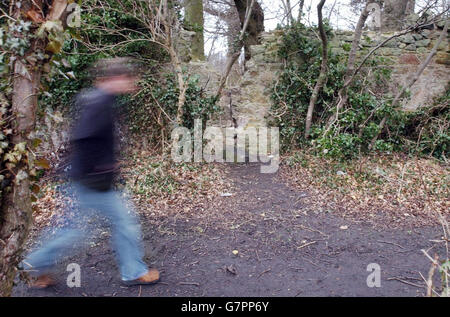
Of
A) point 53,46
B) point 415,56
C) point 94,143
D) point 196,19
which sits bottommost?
point 94,143

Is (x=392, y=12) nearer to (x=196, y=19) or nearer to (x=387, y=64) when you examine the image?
(x=387, y=64)

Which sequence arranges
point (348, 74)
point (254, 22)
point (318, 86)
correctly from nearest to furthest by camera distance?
point (348, 74) → point (318, 86) → point (254, 22)

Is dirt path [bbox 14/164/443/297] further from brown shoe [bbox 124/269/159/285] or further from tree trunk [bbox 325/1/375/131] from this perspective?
tree trunk [bbox 325/1/375/131]

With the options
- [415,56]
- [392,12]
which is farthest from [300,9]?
[392,12]

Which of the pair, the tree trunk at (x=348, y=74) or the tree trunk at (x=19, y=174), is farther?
the tree trunk at (x=348, y=74)

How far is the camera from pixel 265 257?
3205mm

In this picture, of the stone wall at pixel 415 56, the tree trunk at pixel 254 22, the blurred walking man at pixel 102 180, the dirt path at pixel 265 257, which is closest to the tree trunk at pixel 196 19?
the tree trunk at pixel 254 22

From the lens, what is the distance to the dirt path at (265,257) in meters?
2.66

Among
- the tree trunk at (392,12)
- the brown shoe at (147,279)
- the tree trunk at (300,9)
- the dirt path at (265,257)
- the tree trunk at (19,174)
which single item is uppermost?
the tree trunk at (392,12)

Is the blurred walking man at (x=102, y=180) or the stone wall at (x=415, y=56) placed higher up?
the stone wall at (x=415, y=56)

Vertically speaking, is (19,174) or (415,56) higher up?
(415,56)

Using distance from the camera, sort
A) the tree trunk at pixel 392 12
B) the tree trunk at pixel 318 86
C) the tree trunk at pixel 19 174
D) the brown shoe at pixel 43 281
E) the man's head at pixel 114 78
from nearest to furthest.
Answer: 1. the tree trunk at pixel 19 174
2. the brown shoe at pixel 43 281
3. the man's head at pixel 114 78
4. the tree trunk at pixel 318 86
5. the tree trunk at pixel 392 12

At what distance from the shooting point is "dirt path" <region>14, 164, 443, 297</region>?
2664 millimetres

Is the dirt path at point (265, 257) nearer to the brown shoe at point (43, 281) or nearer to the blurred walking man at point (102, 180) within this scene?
the brown shoe at point (43, 281)
